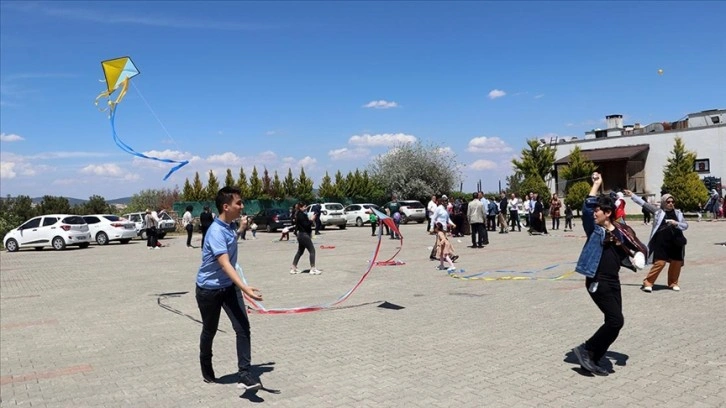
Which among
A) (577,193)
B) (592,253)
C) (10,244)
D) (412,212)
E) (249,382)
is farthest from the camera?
(577,193)

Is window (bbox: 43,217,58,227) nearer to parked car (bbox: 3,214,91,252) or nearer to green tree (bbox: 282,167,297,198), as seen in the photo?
parked car (bbox: 3,214,91,252)

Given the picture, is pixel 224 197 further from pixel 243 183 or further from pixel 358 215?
pixel 243 183

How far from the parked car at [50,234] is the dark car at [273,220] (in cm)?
1068

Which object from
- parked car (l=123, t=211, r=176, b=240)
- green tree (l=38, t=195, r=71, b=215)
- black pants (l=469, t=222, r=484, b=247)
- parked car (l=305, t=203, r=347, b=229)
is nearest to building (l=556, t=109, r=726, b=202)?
parked car (l=305, t=203, r=347, b=229)

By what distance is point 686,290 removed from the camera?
385 inches

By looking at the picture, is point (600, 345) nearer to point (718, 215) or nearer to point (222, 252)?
point (222, 252)

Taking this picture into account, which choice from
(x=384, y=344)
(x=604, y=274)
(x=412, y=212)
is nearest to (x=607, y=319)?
(x=604, y=274)

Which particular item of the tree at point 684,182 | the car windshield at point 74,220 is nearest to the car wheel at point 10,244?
the car windshield at point 74,220

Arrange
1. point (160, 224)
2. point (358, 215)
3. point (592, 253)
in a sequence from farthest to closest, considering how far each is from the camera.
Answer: point (358, 215)
point (160, 224)
point (592, 253)

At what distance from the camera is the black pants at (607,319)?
17.9 ft

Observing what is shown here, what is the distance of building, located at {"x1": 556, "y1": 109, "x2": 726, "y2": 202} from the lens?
42.1 meters

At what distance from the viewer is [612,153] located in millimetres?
46781

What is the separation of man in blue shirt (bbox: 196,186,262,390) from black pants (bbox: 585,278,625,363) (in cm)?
332

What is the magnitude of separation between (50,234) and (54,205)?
24194 mm
